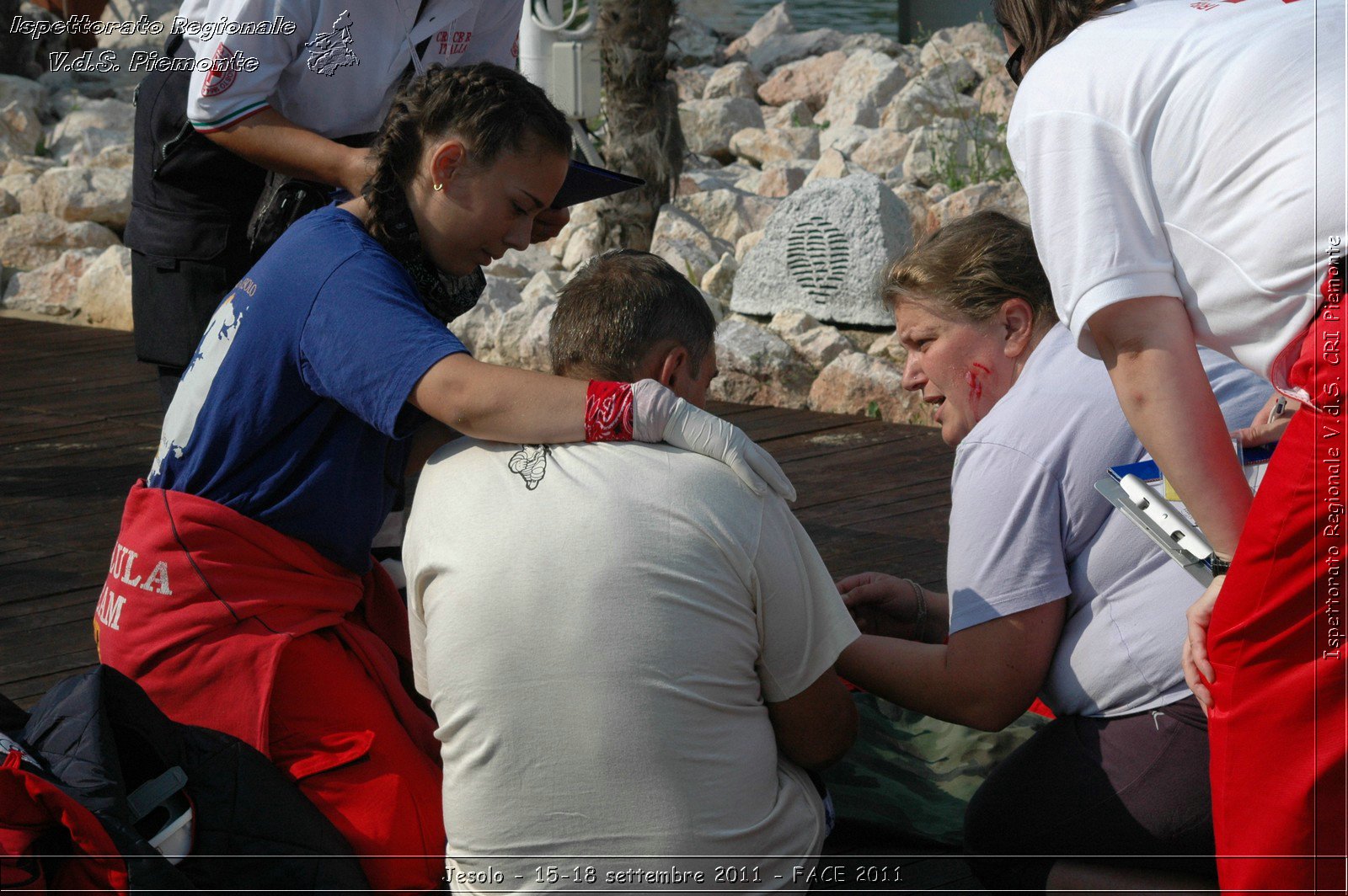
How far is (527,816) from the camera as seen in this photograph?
5.95ft

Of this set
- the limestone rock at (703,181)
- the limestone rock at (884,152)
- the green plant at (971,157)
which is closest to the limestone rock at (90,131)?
the limestone rock at (703,181)

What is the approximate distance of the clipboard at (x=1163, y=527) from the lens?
1.63 metres

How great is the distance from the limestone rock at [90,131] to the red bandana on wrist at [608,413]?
404 inches

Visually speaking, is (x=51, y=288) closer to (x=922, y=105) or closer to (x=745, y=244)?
(x=745, y=244)

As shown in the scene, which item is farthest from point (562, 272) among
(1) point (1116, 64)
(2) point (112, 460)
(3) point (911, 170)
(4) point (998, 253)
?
(1) point (1116, 64)

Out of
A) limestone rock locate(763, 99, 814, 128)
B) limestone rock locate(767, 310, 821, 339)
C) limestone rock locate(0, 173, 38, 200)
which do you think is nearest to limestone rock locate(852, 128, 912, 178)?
limestone rock locate(763, 99, 814, 128)

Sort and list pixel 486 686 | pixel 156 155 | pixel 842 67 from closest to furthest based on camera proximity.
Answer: pixel 486 686 < pixel 156 155 < pixel 842 67

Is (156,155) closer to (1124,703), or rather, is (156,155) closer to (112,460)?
(1124,703)

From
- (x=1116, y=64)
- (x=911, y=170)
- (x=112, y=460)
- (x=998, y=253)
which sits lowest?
(x=112, y=460)

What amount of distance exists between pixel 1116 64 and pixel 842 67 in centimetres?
1148

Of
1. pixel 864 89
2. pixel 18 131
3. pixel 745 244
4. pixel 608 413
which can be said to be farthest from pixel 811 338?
pixel 18 131

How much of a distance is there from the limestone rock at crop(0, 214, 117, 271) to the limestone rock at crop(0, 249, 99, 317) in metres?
0.60

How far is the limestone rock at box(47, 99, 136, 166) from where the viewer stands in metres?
11.2

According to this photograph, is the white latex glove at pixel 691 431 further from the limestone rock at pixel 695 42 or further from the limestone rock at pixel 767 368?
the limestone rock at pixel 695 42
